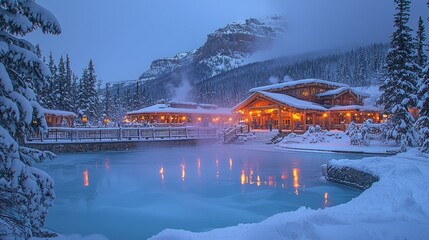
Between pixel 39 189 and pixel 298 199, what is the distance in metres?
8.04

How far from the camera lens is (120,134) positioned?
29.9m

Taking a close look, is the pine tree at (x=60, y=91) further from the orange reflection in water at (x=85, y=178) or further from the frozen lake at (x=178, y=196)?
the orange reflection in water at (x=85, y=178)

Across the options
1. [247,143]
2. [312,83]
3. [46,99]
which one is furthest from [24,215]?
[46,99]

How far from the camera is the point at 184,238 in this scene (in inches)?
215

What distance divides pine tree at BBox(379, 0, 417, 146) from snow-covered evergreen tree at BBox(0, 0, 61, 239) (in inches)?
914

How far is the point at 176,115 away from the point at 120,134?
916 inches

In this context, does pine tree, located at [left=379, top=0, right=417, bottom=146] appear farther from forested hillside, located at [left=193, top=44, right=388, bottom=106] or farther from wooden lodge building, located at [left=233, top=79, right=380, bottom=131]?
forested hillside, located at [left=193, top=44, right=388, bottom=106]

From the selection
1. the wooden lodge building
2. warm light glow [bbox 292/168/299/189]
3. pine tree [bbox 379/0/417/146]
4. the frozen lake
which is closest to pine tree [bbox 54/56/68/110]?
the wooden lodge building

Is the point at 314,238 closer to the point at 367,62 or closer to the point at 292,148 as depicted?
the point at 292,148

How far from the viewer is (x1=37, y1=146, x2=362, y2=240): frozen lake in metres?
8.49

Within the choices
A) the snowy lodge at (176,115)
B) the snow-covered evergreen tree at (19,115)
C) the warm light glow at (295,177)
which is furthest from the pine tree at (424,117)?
the snowy lodge at (176,115)

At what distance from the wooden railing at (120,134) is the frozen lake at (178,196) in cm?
1026

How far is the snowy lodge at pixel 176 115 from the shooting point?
5066 cm

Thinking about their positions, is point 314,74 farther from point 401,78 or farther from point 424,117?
point 424,117
